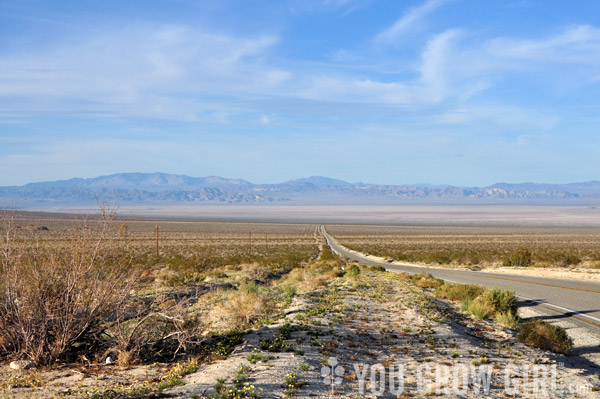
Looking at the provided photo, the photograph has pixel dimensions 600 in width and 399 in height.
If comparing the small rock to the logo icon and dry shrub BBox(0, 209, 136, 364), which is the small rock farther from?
the logo icon

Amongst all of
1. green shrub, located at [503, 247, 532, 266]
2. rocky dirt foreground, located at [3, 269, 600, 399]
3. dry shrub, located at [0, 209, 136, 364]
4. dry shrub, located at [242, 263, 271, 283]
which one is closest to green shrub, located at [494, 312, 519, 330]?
rocky dirt foreground, located at [3, 269, 600, 399]

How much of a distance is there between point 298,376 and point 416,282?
1448cm

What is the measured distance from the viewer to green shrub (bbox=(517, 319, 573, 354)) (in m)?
10.2

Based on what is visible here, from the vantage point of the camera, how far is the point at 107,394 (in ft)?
22.0

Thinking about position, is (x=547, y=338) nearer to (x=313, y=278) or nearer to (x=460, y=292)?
(x=460, y=292)

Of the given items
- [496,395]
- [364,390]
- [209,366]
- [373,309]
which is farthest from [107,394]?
[373,309]

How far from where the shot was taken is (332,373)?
26.0 ft

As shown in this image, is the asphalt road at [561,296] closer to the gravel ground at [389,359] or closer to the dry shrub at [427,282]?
the dry shrub at [427,282]

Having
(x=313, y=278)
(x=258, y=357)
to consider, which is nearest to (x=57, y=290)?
(x=258, y=357)

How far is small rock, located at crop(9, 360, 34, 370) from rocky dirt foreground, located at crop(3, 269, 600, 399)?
1.61 ft

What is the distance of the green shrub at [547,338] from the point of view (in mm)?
10172

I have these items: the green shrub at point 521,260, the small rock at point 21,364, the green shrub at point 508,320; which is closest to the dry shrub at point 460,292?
the green shrub at point 508,320

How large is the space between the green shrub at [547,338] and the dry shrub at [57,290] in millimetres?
8797

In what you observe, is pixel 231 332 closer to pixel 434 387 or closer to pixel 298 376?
pixel 298 376
